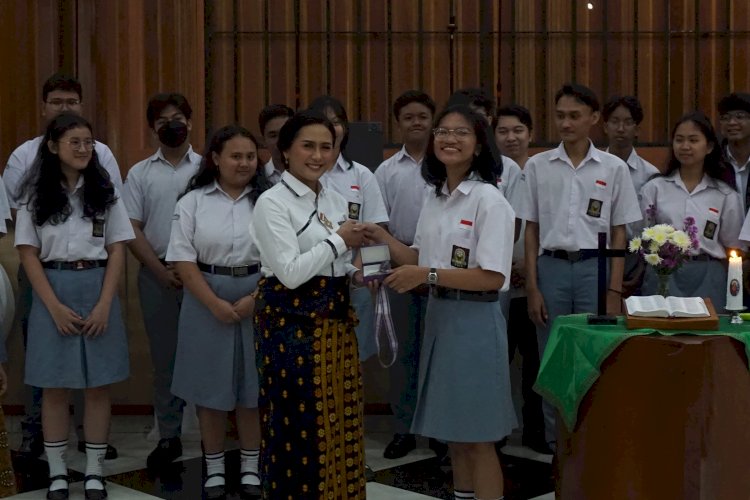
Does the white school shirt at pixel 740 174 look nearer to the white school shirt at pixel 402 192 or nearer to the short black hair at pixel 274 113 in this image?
the white school shirt at pixel 402 192

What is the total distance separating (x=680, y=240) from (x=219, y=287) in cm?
179

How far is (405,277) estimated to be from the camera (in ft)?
11.0

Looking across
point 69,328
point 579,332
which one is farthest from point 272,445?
point 69,328

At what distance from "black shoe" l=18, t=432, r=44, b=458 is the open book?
2.81 metres

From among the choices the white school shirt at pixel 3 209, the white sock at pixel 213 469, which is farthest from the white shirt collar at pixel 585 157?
the white school shirt at pixel 3 209

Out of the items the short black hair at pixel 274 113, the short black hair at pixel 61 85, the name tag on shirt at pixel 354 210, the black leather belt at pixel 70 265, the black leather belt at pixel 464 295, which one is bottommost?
the black leather belt at pixel 464 295

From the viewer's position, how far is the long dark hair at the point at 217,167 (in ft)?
13.9

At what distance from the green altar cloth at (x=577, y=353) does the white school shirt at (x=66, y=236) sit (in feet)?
6.21

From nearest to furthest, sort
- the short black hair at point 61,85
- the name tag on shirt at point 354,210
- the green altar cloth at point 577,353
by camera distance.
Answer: the green altar cloth at point 577,353
the name tag on shirt at point 354,210
the short black hair at point 61,85

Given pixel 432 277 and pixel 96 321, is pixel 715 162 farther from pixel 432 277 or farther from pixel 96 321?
pixel 96 321

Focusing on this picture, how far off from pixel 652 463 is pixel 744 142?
82.4 inches

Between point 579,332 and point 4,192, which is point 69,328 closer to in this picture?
point 4,192

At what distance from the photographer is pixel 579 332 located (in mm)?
3375

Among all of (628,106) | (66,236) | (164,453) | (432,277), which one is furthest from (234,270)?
(628,106)
